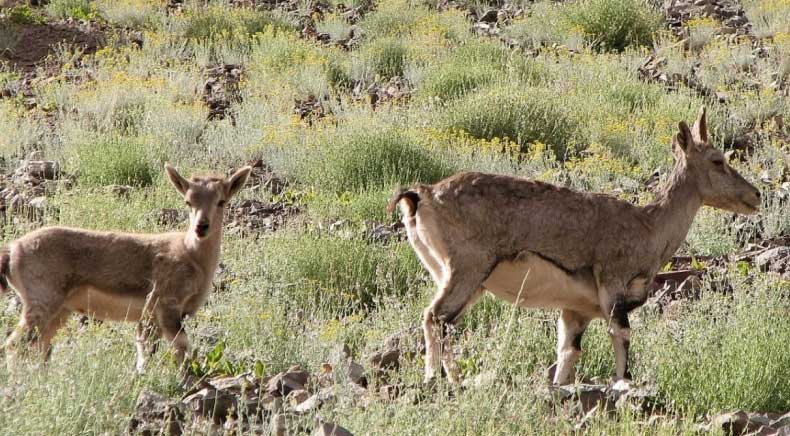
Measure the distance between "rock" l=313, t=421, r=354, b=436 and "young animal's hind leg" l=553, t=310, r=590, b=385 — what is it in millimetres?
2650

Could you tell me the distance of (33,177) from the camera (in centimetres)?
1398

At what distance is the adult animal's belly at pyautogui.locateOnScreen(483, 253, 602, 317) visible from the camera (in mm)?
8305

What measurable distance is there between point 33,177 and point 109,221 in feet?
8.84

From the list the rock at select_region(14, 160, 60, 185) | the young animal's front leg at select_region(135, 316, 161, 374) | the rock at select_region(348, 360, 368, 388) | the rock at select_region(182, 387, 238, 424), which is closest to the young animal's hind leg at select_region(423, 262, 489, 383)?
the rock at select_region(348, 360, 368, 388)

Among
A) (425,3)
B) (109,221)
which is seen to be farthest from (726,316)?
(425,3)

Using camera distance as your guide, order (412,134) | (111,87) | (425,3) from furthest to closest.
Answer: (425,3)
(111,87)
(412,134)

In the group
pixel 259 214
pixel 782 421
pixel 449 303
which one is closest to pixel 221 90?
pixel 259 214

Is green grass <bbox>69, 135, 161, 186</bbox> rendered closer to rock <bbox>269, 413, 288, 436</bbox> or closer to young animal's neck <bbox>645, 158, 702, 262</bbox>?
young animal's neck <bbox>645, 158, 702, 262</bbox>

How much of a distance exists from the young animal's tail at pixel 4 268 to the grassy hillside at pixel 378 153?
2.04ft

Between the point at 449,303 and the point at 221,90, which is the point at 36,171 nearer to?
the point at 221,90

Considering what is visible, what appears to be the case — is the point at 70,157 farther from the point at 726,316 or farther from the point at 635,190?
the point at 726,316

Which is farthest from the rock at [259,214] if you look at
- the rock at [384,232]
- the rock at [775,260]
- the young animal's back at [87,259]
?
the rock at [775,260]

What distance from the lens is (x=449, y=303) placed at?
8125mm

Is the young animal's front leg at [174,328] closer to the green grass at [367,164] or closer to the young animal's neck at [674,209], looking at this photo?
the young animal's neck at [674,209]
